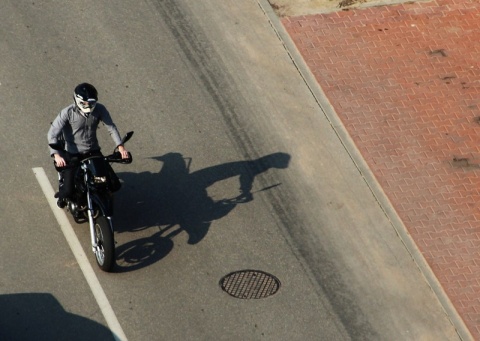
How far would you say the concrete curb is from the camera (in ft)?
50.2

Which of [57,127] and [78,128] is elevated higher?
[57,127]

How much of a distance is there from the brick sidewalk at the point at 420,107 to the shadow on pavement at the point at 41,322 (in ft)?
15.7

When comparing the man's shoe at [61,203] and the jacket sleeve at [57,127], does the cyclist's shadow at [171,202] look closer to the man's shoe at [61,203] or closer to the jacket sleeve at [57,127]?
the man's shoe at [61,203]

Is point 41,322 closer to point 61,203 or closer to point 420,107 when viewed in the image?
point 61,203

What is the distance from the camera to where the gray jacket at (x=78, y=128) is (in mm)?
14438

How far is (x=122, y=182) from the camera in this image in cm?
1602

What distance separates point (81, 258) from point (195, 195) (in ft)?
6.49

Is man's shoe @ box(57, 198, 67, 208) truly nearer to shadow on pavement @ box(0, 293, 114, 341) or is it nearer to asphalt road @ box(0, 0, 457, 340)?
asphalt road @ box(0, 0, 457, 340)

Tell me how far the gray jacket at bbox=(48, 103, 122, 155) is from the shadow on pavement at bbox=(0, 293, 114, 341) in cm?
186

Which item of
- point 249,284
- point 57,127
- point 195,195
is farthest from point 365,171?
point 57,127

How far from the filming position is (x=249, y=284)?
590 inches

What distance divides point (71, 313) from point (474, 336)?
5141 millimetres

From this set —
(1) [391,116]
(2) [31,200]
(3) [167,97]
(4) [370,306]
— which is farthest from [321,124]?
(2) [31,200]

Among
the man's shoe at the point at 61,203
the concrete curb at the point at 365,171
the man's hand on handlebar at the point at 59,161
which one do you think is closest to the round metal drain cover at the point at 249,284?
the concrete curb at the point at 365,171
